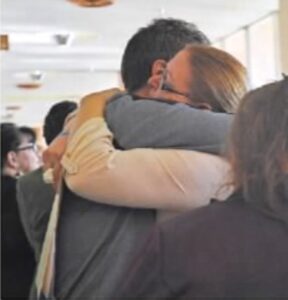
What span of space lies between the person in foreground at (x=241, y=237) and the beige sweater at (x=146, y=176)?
0.22 metres

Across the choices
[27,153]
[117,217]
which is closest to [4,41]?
[27,153]

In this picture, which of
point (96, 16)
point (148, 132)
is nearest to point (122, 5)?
point (96, 16)

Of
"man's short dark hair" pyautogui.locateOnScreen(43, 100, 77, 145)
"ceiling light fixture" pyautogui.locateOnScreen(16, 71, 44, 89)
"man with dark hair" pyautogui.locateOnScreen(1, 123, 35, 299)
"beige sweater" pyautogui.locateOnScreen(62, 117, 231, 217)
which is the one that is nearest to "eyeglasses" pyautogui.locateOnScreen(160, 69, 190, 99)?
Answer: "beige sweater" pyautogui.locateOnScreen(62, 117, 231, 217)

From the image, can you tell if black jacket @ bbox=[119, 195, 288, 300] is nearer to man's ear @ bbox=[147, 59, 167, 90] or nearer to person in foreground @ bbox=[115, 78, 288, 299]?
person in foreground @ bbox=[115, 78, 288, 299]

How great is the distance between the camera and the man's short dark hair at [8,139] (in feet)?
10.8

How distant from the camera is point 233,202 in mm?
1148

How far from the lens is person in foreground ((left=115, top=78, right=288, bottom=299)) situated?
1110 mm

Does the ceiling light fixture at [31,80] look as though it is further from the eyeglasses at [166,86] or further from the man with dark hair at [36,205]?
the eyeglasses at [166,86]

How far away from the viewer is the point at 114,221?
1452mm

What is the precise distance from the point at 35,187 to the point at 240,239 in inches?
38.9

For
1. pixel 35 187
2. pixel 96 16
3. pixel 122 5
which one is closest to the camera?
pixel 35 187

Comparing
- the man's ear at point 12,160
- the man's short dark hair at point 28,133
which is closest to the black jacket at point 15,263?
the man's ear at point 12,160

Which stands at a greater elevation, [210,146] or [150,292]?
[210,146]

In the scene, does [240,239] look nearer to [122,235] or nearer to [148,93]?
[122,235]
